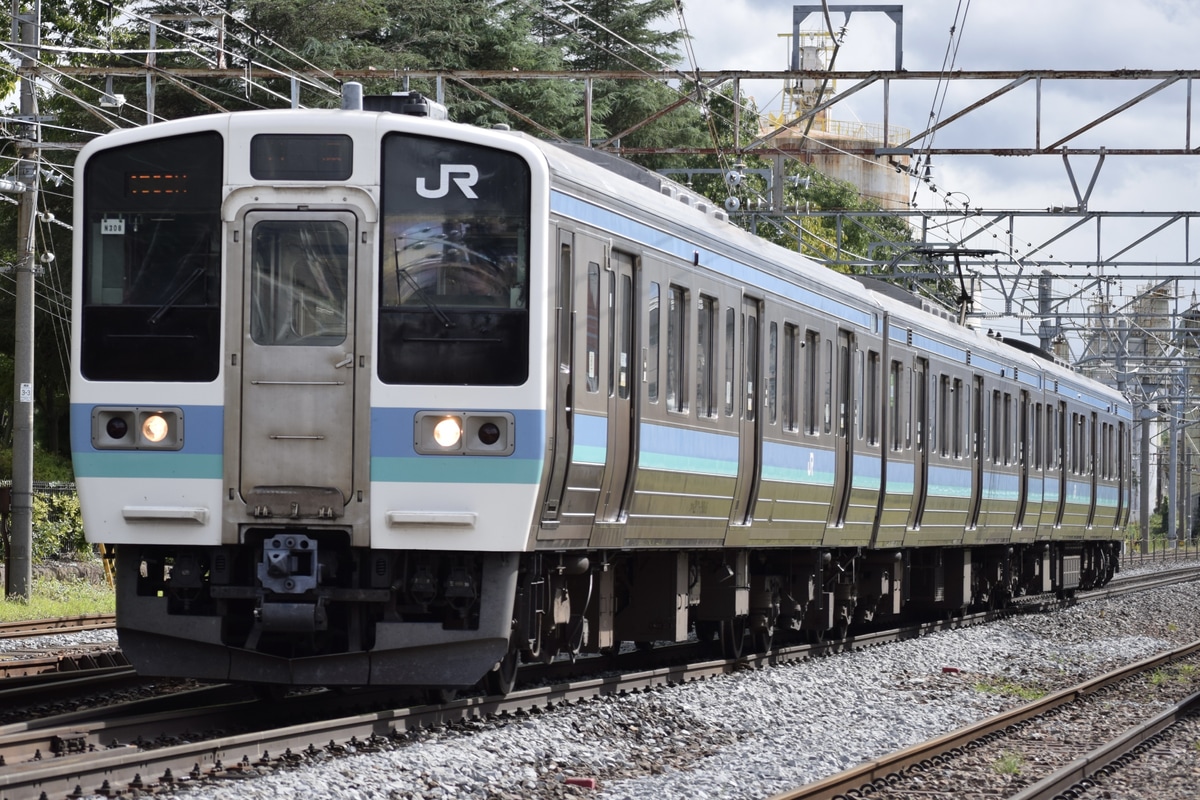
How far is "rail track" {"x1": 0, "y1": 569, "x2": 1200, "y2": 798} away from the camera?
771 centimetres

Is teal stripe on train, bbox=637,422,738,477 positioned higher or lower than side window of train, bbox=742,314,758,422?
lower

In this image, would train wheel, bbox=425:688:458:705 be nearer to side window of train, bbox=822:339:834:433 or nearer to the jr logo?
the jr logo

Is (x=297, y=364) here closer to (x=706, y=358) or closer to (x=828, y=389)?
(x=706, y=358)

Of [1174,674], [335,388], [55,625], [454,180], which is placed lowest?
[1174,674]

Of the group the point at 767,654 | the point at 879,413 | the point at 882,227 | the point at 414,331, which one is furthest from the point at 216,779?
the point at 882,227

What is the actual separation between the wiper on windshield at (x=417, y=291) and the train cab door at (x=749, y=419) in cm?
400

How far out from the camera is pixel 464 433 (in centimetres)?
978

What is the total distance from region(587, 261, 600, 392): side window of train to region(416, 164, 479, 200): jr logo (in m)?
1.06

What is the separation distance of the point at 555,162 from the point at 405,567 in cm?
230

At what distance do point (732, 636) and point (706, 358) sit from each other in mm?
2814

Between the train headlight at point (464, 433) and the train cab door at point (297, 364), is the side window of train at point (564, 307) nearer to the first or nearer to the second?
the train headlight at point (464, 433)

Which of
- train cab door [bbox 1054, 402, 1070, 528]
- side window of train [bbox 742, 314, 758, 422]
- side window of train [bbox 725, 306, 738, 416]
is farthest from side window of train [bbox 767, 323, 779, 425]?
train cab door [bbox 1054, 402, 1070, 528]

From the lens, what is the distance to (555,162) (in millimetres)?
10211

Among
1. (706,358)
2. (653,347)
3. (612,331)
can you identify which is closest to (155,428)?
(612,331)
